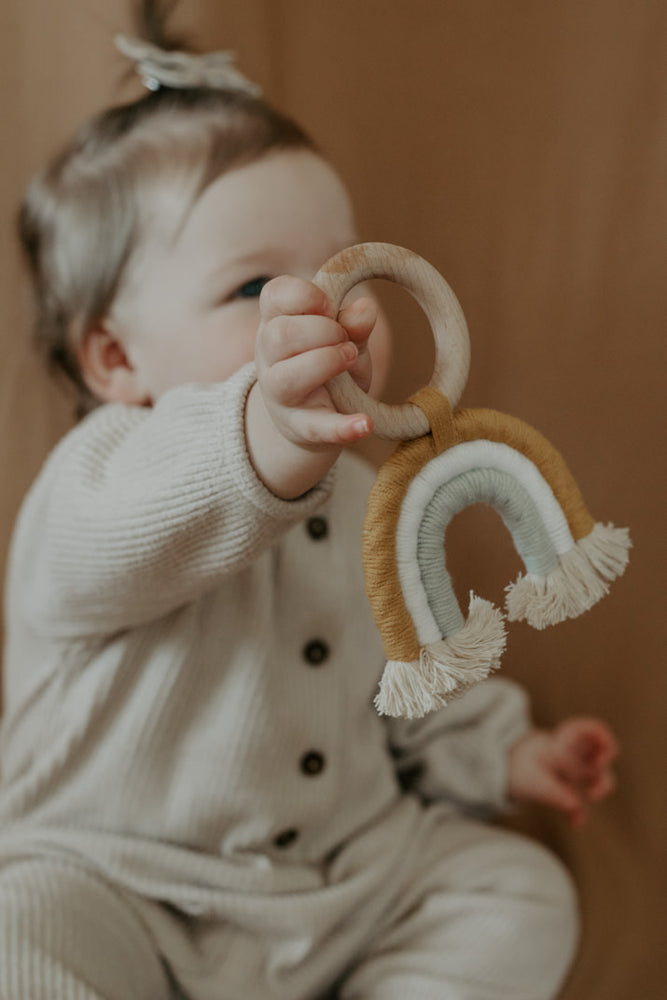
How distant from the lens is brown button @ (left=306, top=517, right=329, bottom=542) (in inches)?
24.5

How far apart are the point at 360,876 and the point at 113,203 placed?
0.50m

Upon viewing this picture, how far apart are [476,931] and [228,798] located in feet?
0.65

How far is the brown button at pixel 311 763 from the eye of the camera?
24.6 inches

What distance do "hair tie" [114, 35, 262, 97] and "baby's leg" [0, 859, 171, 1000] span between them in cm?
54

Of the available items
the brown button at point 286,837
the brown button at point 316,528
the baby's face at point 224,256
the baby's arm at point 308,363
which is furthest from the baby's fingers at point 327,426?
the brown button at point 286,837

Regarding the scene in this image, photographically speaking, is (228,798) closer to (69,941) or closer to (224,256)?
(69,941)

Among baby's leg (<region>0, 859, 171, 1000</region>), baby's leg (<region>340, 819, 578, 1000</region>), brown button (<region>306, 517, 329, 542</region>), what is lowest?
baby's leg (<region>340, 819, 578, 1000</region>)

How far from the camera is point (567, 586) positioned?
36cm

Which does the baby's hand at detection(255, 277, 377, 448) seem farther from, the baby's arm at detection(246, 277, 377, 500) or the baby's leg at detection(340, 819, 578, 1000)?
the baby's leg at detection(340, 819, 578, 1000)

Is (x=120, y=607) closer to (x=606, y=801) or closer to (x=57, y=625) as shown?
(x=57, y=625)

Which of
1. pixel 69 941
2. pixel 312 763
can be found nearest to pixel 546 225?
pixel 312 763

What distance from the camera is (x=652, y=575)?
18.0 inches

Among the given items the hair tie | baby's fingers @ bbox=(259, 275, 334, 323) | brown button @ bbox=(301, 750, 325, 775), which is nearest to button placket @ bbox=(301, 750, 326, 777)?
brown button @ bbox=(301, 750, 325, 775)

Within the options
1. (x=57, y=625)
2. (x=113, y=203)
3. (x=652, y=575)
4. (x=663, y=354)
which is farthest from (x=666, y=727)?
(x=113, y=203)
